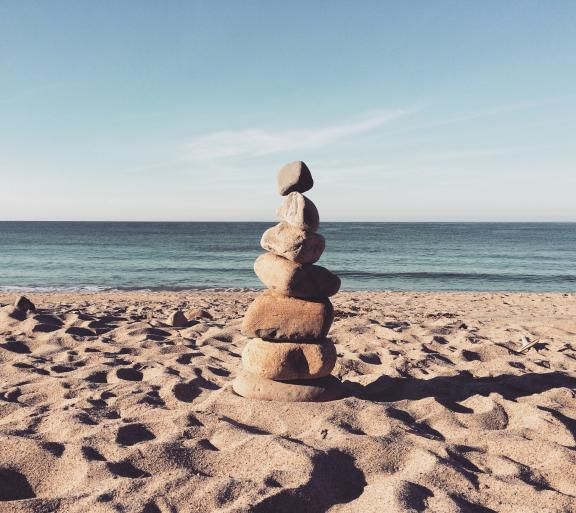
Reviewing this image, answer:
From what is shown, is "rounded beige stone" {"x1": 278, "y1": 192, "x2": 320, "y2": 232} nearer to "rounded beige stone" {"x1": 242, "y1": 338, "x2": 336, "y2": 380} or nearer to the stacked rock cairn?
the stacked rock cairn

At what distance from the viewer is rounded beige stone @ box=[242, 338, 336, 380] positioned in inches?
195

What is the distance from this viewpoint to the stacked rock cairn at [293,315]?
4.97 metres

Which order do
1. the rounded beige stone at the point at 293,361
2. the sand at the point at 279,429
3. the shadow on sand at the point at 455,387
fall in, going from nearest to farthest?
the sand at the point at 279,429 → the rounded beige stone at the point at 293,361 → the shadow on sand at the point at 455,387

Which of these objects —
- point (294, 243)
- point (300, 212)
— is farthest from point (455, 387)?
point (300, 212)

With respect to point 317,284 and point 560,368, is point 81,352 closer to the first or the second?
point 317,284

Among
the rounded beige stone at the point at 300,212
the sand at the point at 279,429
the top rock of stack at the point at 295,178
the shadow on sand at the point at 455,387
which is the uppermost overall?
the top rock of stack at the point at 295,178

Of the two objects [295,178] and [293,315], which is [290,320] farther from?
[295,178]

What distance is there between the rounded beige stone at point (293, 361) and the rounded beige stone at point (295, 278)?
1.80ft

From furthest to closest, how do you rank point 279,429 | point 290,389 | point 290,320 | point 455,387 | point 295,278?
point 455,387 → point 290,320 → point 295,278 → point 290,389 → point 279,429

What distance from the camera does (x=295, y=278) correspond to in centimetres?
500

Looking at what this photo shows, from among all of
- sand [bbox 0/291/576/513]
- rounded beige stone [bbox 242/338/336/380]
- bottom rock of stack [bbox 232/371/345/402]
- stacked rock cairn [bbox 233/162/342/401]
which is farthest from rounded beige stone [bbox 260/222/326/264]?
sand [bbox 0/291/576/513]

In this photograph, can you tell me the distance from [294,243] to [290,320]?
0.81 meters

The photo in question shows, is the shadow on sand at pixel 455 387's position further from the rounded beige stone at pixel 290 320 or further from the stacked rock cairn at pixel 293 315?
the rounded beige stone at pixel 290 320

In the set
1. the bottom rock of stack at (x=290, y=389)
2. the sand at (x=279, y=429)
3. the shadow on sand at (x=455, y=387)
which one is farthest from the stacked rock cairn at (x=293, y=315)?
the shadow on sand at (x=455, y=387)
